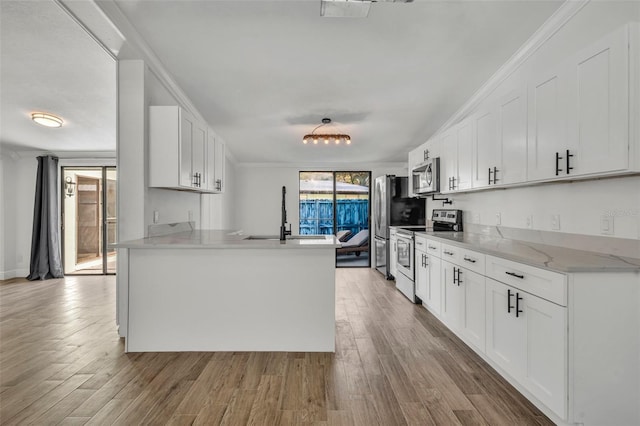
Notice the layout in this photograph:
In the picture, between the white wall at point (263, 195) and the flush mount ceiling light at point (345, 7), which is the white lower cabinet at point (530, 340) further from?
the white wall at point (263, 195)

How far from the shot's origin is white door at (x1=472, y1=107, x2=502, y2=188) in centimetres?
285

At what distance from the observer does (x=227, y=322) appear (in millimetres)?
2658

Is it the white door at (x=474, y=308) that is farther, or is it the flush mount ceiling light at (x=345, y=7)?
the white door at (x=474, y=308)

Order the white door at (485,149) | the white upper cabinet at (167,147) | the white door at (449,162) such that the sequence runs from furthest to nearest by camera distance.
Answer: the white door at (449,162), the white upper cabinet at (167,147), the white door at (485,149)

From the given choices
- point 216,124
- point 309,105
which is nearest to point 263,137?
point 216,124

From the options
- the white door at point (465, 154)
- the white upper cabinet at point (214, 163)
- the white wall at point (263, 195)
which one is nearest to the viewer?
the white door at point (465, 154)

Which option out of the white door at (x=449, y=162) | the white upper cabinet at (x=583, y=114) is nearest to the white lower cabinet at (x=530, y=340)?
the white upper cabinet at (x=583, y=114)

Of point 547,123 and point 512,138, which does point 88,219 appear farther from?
point 547,123

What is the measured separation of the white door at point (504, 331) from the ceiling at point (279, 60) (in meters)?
2.10

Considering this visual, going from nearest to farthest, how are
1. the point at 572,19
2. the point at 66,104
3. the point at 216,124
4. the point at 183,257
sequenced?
the point at 572,19 < the point at 183,257 < the point at 66,104 < the point at 216,124

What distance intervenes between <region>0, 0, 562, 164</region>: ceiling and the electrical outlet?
1639mm

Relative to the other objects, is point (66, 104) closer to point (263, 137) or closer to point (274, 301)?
point (263, 137)

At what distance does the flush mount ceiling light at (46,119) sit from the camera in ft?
13.9

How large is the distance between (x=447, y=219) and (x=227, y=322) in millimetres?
3010
